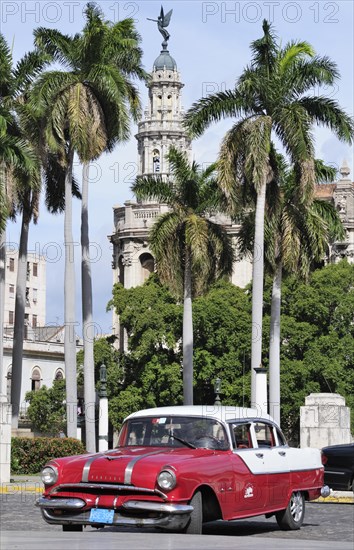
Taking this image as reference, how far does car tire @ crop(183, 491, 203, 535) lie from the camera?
1484 centimetres

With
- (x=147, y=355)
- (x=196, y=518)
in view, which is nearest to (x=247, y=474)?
(x=196, y=518)

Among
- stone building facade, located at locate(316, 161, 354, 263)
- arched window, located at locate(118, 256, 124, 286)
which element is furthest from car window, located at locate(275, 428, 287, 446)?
arched window, located at locate(118, 256, 124, 286)

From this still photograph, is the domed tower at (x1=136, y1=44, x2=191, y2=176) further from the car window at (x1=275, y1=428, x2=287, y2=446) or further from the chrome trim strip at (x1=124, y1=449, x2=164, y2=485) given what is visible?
the chrome trim strip at (x1=124, y1=449, x2=164, y2=485)

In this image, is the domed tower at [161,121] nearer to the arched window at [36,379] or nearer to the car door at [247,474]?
the arched window at [36,379]

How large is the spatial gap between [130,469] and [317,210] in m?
29.8

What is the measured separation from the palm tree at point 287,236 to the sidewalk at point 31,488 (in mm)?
10821

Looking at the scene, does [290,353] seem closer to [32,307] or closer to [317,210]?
[317,210]

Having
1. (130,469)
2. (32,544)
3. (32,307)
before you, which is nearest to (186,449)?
(130,469)

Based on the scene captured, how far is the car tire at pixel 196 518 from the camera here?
1484 cm

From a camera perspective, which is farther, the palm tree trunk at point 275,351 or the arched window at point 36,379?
the arched window at point 36,379

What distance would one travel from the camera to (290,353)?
69.1 m

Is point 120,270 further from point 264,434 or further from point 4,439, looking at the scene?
point 264,434

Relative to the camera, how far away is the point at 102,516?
1465 cm

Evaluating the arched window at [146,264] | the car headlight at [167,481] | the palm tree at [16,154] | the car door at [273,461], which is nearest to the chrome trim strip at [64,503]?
the car headlight at [167,481]
